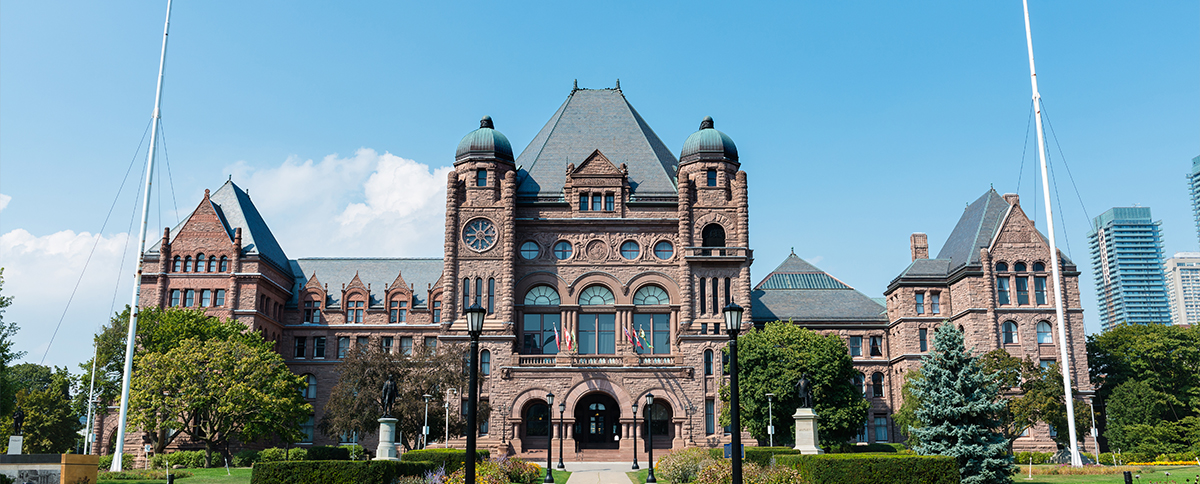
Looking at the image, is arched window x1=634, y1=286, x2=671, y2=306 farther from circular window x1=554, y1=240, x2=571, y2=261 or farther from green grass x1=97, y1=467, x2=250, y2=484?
green grass x1=97, y1=467, x2=250, y2=484

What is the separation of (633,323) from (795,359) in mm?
13505

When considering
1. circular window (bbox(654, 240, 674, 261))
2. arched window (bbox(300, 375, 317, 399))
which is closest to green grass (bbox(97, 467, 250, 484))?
arched window (bbox(300, 375, 317, 399))

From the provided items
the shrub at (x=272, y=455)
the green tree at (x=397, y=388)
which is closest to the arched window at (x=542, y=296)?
the green tree at (x=397, y=388)

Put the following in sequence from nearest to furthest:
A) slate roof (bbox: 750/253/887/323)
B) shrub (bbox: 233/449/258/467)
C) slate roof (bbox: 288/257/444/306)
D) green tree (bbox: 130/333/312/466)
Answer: green tree (bbox: 130/333/312/466) → shrub (bbox: 233/449/258/467) → slate roof (bbox: 750/253/887/323) → slate roof (bbox: 288/257/444/306)

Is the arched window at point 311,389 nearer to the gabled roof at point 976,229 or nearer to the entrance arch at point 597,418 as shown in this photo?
the entrance arch at point 597,418

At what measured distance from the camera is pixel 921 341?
213 ft

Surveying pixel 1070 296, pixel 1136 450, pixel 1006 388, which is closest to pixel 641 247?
pixel 1006 388

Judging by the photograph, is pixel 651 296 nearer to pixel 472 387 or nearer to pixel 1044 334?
pixel 1044 334

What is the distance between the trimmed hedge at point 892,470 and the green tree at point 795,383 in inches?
1087

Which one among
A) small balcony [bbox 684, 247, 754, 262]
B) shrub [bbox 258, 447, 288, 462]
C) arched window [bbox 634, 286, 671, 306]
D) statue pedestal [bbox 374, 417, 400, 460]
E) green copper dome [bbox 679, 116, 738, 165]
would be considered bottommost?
shrub [bbox 258, 447, 288, 462]

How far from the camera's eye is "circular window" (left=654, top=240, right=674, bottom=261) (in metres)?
63.9

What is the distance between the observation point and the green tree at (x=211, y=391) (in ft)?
167

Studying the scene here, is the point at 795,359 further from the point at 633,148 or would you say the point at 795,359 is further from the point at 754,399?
the point at 633,148

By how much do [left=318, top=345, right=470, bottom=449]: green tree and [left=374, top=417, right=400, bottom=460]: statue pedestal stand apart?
55.2ft
